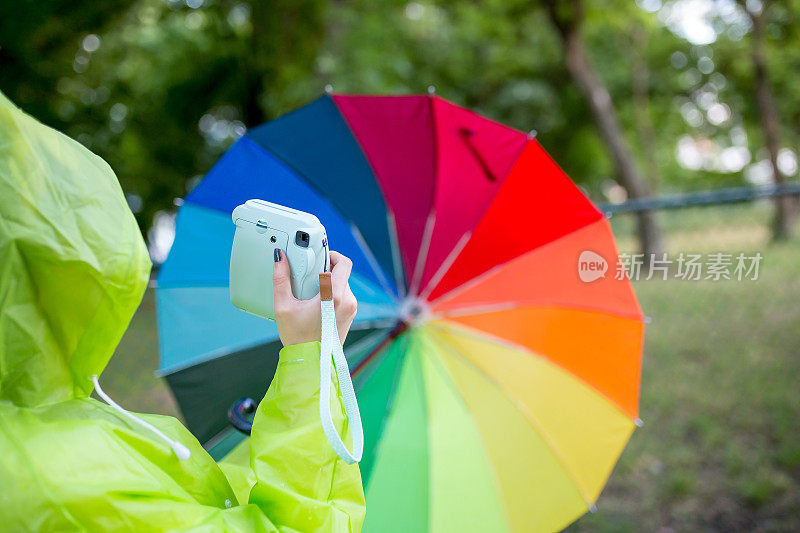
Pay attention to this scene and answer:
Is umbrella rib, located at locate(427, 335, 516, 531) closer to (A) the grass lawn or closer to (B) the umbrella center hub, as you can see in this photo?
(B) the umbrella center hub

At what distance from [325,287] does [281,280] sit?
9 cm

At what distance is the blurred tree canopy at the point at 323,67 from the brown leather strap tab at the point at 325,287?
23.1ft

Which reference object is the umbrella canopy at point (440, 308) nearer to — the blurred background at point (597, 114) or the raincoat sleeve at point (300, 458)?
the blurred background at point (597, 114)

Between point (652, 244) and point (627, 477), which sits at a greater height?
point (652, 244)

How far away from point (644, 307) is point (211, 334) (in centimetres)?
554

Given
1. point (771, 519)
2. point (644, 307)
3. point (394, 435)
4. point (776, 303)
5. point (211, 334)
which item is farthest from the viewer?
point (644, 307)

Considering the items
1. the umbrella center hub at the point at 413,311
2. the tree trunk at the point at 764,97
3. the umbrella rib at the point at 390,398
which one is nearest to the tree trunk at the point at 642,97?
the tree trunk at the point at 764,97

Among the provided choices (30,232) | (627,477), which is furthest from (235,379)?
(627,477)

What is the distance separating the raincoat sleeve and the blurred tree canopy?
7.07 m

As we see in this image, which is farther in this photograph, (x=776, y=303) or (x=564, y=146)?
(x=564, y=146)

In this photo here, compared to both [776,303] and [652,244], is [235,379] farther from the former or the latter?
[652,244]

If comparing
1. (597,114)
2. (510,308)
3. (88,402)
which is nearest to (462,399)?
(510,308)

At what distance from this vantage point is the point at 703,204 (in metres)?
4.05

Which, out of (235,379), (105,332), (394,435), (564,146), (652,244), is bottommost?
(105,332)
